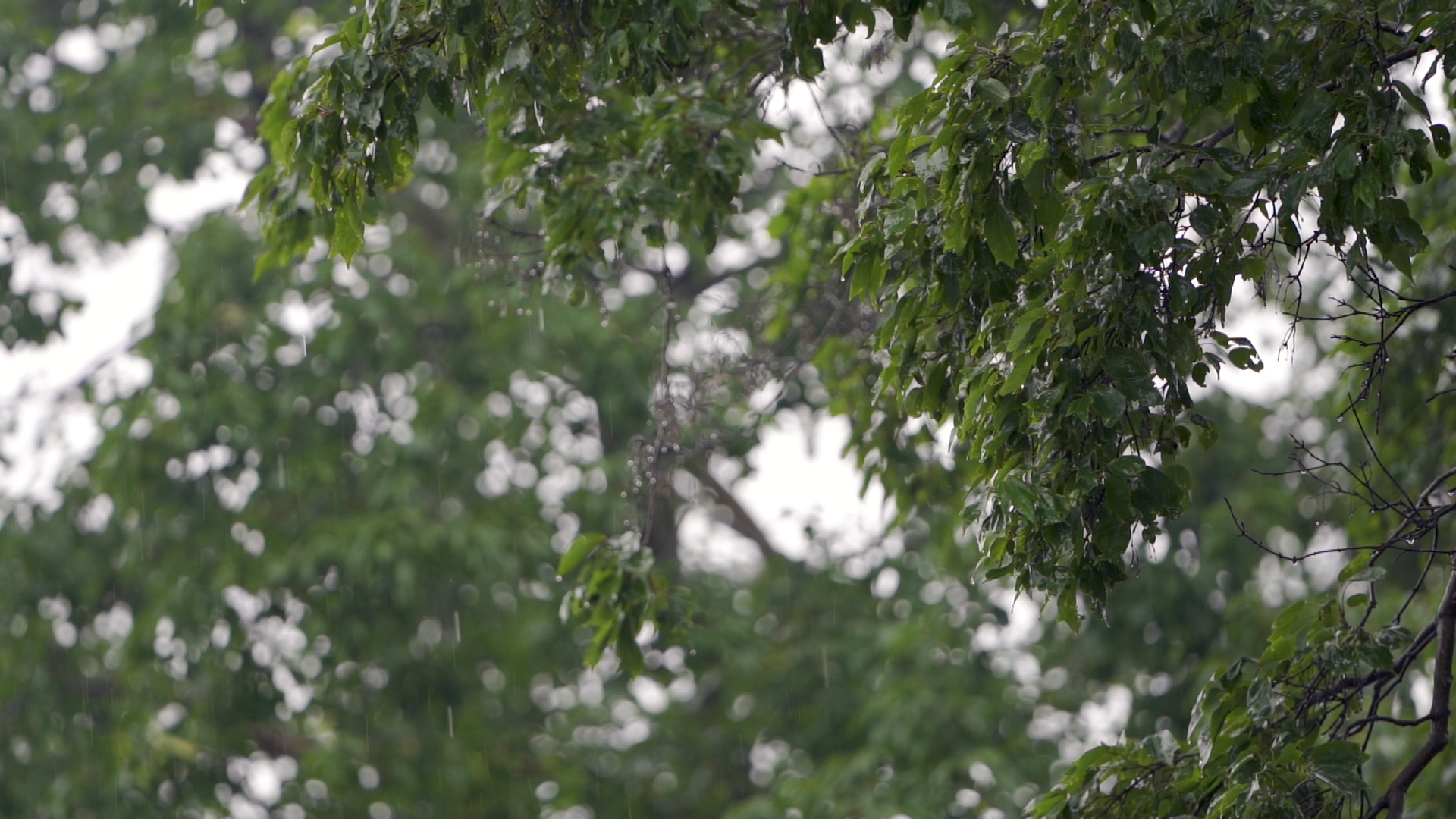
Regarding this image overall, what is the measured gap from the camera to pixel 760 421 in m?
5.11

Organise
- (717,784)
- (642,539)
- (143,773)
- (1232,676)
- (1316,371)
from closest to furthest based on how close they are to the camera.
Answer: (1232,676), (642,539), (143,773), (717,784), (1316,371)

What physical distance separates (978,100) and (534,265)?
6.20ft

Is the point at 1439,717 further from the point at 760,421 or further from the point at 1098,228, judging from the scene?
the point at 760,421

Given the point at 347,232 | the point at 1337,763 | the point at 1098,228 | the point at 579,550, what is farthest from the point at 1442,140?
the point at 579,550

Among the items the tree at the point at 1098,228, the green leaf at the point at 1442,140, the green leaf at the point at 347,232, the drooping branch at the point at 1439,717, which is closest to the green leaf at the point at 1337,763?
the tree at the point at 1098,228

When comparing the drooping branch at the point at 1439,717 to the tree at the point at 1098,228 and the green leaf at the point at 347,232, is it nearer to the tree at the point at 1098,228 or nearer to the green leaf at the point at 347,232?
the tree at the point at 1098,228

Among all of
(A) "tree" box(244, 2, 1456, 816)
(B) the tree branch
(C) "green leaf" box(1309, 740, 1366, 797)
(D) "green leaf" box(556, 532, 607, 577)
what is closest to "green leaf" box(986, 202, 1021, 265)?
(A) "tree" box(244, 2, 1456, 816)

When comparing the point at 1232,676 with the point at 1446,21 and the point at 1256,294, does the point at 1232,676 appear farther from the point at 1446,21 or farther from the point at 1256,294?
the point at 1446,21

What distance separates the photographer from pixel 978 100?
2713 millimetres

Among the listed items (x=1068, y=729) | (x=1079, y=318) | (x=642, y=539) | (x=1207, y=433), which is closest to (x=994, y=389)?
(x=1079, y=318)

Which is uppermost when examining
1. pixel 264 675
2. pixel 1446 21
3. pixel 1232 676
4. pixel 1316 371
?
pixel 1316 371

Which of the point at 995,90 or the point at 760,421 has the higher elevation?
the point at 760,421

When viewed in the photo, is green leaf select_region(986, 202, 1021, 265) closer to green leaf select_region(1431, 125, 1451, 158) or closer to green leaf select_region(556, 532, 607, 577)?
green leaf select_region(1431, 125, 1451, 158)

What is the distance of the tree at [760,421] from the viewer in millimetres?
2686
